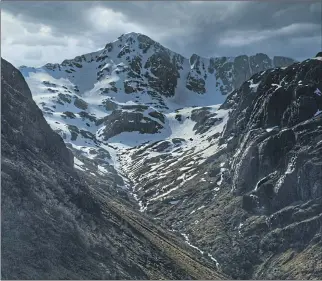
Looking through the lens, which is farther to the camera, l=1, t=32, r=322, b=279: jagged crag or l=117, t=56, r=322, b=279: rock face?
l=117, t=56, r=322, b=279: rock face

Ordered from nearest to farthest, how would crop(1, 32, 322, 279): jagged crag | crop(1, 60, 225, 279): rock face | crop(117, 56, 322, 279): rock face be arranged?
crop(1, 60, 225, 279): rock face, crop(1, 32, 322, 279): jagged crag, crop(117, 56, 322, 279): rock face

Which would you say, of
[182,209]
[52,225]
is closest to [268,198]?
[182,209]

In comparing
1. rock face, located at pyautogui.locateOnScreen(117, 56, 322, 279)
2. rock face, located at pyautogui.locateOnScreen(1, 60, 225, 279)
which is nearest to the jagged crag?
rock face, located at pyautogui.locateOnScreen(1, 60, 225, 279)

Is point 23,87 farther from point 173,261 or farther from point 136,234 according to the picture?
point 173,261

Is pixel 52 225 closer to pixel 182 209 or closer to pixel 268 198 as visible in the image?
pixel 268 198

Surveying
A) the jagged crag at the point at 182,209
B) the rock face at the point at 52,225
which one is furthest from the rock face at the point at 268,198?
the rock face at the point at 52,225

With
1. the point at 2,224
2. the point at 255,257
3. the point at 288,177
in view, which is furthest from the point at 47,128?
the point at 288,177

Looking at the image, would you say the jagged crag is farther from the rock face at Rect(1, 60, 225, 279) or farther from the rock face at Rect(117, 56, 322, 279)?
the rock face at Rect(117, 56, 322, 279)

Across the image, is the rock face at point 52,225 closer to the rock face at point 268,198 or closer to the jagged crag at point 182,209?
the jagged crag at point 182,209
